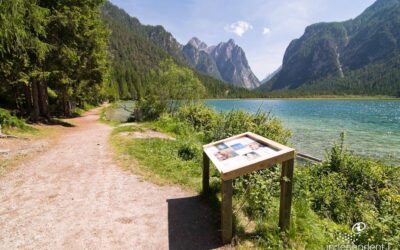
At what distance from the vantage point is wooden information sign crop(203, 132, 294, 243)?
12.7 feet

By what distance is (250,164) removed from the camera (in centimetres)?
388

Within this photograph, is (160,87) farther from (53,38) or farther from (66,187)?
(66,187)

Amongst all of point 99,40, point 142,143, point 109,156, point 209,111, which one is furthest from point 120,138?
point 99,40

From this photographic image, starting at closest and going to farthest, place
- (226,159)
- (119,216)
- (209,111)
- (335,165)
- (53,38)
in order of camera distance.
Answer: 1. (226,159)
2. (119,216)
3. (335,165)
4. (53,38)
5. (209,111)

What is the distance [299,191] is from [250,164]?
270cm

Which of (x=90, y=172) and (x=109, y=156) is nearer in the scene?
(x=90, y=172)

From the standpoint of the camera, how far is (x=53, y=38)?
16.7m

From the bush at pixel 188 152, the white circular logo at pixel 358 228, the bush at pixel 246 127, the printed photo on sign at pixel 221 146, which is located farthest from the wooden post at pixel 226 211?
the bush at pixel 246 127

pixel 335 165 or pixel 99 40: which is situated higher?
pixel 99 40

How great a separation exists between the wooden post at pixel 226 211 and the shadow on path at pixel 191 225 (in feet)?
0.57

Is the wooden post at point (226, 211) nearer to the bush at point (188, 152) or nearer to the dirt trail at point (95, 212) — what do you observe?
the dirt trail at point (95, 212)

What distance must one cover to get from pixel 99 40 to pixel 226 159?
2056 cm

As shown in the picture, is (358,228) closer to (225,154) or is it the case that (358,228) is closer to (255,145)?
(255,145)

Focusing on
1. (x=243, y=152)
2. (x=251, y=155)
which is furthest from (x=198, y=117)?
(x=251, y=155)
